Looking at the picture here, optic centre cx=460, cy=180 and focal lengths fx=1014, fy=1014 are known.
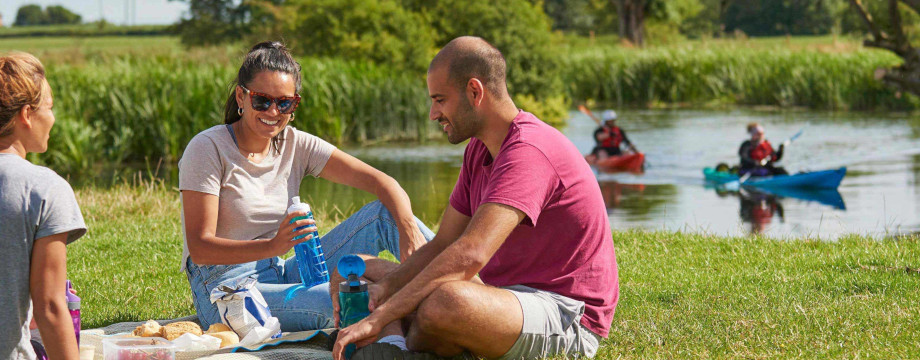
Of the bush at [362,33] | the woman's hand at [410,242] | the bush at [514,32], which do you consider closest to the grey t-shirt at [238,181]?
the woman's hand at [410,242]

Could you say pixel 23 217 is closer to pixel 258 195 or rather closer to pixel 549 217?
pixel 258 195

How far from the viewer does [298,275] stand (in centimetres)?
474

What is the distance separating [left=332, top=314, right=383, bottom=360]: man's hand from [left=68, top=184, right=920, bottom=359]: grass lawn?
1048 millimetres

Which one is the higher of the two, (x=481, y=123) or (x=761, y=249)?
(x=481, y=123)

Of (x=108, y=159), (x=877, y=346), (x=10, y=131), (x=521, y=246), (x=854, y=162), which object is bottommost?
(x=108, y=159)

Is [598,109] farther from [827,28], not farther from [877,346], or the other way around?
[827,28]

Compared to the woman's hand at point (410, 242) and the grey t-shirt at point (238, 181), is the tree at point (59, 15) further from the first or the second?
the woman's hand at point (410, 242)

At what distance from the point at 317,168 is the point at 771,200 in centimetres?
915

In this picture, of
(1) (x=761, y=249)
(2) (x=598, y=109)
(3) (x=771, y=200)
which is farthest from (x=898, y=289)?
(2) (x=598, y=109)

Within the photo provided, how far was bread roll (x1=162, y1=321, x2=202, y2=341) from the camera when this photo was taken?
429 cm

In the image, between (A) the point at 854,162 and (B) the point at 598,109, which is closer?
(A) the point at 854,162

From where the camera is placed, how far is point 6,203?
290cm

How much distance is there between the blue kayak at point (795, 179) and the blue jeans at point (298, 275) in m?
9.67

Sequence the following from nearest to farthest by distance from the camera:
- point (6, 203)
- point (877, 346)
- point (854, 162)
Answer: point (6, 203)
point (877, 346)
point (854, 162)
